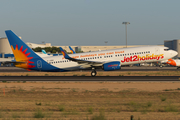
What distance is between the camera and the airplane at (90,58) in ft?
131

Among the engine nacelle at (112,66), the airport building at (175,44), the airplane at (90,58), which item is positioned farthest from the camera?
the airport building at (175,44)

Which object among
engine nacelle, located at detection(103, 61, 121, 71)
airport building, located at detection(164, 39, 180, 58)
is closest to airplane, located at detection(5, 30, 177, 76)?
engine nacelle, located at detection(103, 61, 121, 71)

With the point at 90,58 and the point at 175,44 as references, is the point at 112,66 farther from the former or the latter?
the point at 175,44

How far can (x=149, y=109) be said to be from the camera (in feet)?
53.1

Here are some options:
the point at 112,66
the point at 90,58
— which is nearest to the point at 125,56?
the point at 112,66

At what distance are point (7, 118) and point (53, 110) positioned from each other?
3.56 meters

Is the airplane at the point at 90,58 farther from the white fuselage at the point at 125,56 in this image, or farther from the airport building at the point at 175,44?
the airport building at the point at 175,44

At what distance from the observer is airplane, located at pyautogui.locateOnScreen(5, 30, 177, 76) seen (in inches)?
1570

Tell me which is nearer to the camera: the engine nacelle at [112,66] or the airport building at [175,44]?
the engine nacelle at [112,66]

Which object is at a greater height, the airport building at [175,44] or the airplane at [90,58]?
the airport building at [175,44]

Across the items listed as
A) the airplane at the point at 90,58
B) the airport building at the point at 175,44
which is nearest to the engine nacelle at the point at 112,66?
the airplane at the point at 90,58

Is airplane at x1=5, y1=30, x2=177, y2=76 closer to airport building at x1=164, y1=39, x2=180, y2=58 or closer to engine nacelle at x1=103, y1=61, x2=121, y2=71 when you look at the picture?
engine nacelle at x1=103, y1=61, x2=121, y2=71

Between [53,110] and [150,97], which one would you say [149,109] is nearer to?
[150,97]

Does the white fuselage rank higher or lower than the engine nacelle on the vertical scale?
higher
